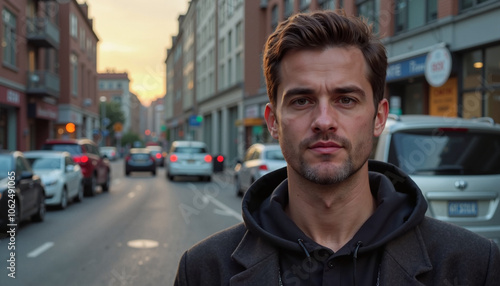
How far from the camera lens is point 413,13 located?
16.8 m

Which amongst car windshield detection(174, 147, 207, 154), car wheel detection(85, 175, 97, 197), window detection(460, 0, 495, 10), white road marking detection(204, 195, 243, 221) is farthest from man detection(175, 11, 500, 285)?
car windshield detection(174, 147, 207, 154)

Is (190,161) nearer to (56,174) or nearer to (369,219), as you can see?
(56,174)

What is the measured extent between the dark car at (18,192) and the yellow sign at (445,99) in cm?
1145

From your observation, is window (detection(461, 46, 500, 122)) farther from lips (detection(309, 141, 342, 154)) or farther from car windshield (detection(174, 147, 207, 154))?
lips (detection(309, 141, 342, 154))

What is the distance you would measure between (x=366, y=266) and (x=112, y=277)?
481 centimetres

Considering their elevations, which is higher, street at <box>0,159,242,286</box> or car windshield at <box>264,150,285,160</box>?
car windshield at <box>264,150,285,160</box>

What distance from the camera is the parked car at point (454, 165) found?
5402 mm

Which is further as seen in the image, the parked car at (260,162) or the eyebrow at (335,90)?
the parked car at (260,162)

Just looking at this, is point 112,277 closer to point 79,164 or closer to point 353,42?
point 353,42

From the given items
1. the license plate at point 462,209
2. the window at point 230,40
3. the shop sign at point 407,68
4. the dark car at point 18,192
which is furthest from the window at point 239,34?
A: the license plate at point 462,209

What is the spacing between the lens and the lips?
1.80 meters

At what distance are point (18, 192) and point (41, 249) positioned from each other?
157cm

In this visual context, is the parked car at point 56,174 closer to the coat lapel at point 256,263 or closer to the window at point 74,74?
the coat lapel at point 256,263

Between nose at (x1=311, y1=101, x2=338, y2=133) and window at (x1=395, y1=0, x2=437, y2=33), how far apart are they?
1527 centimetres
